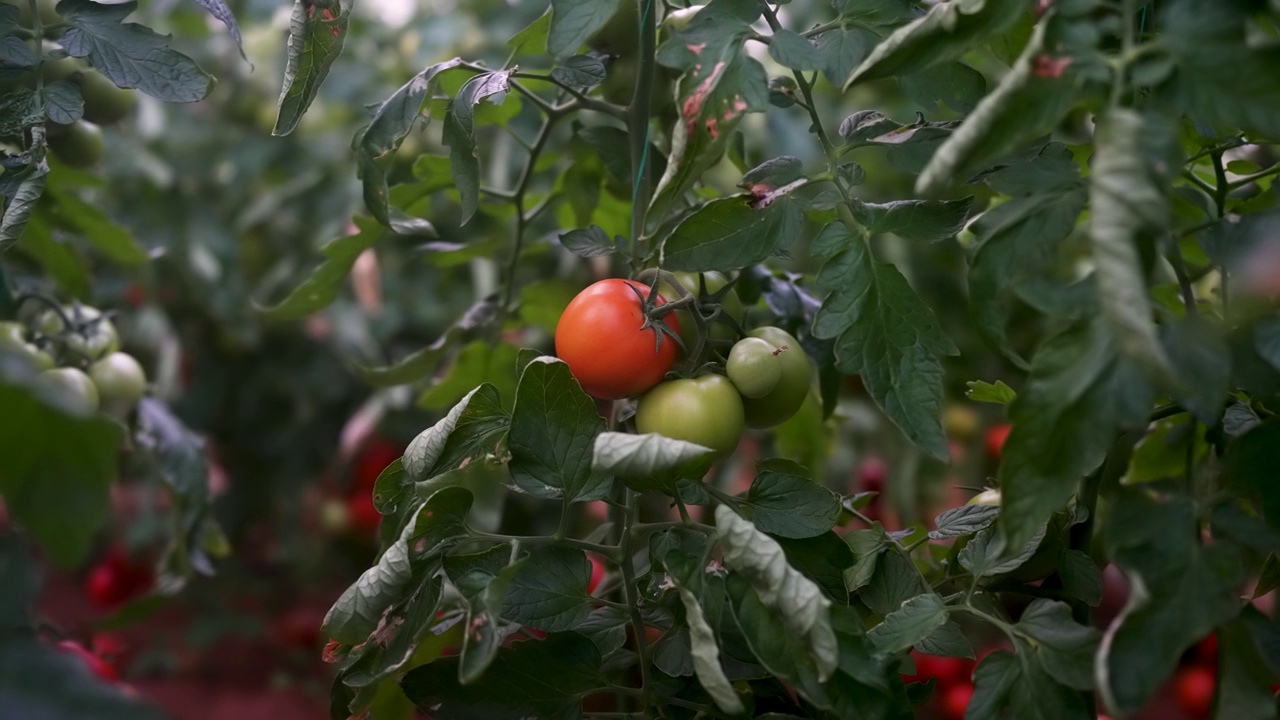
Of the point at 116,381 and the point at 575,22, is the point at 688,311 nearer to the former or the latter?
the point at 575,22

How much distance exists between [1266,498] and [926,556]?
35cm

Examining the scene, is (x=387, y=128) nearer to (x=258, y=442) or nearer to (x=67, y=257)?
(x=67, y=257)

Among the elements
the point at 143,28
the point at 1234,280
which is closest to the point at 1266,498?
the point at 1234,280

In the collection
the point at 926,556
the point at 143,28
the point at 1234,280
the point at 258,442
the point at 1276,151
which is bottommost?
the point at 258,442

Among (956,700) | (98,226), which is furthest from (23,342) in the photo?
(956,700)

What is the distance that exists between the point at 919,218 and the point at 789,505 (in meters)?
0.18

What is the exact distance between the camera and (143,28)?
1.97ft

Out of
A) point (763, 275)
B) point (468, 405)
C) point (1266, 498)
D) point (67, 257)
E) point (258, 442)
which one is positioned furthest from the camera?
point (258, 442)

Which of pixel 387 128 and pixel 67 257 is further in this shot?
pixel 67 257

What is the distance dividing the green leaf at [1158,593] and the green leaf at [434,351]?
525mm

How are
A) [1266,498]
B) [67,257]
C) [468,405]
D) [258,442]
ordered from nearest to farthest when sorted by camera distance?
[1266,498], [468,405], [67,257], [258,442]

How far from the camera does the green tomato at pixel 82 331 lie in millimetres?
828

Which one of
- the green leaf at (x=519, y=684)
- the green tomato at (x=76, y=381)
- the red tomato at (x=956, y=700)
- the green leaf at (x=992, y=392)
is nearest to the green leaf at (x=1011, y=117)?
the green leaf at (x=992, y=392)

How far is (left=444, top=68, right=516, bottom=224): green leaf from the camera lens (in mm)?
577
